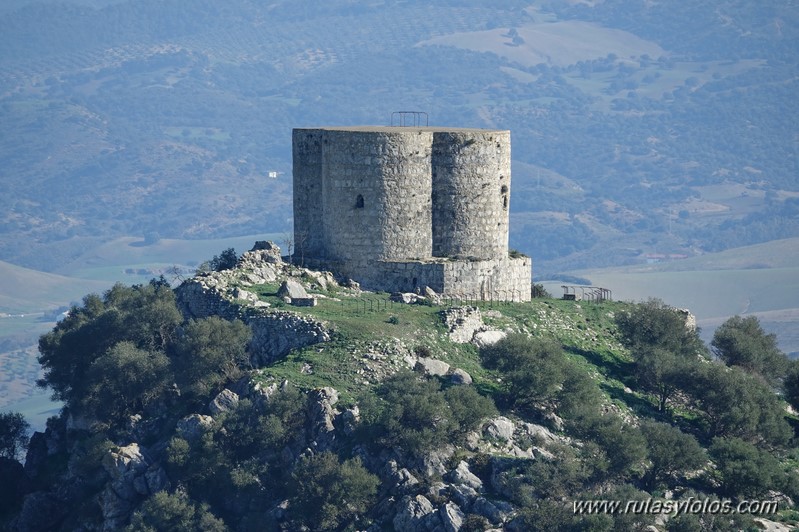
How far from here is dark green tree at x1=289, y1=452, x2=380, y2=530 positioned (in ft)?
165

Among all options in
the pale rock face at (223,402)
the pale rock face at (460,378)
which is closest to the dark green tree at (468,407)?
the pale rock face at (460,378)

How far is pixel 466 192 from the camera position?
Result: 66.6 m

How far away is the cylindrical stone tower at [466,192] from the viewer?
6625 cm

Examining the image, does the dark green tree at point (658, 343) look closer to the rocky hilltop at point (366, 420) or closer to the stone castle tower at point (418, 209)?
the rocky hilltop at point (366, 420)

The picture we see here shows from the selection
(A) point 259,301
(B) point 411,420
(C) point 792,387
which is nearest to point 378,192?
(A) point 259,301

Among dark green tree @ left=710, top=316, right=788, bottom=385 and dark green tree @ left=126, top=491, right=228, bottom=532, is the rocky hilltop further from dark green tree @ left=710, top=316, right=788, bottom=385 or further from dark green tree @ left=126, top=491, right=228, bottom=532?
dark green tree @ left=710, top=316, right=788, bottom=385

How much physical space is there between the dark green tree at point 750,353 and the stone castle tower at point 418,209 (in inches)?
313

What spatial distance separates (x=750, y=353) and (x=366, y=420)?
18.8 meters

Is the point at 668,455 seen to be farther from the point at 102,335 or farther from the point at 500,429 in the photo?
the point at 102,335

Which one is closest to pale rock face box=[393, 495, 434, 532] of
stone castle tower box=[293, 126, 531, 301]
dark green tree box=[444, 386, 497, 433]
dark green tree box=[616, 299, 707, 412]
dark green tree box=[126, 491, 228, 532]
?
dark green tree box=[444, 386, 497, 433]

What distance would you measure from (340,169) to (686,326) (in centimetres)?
1397

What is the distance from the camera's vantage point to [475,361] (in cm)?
5928

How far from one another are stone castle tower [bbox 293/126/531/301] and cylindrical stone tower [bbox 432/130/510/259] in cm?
4

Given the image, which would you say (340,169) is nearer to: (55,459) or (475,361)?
(475,361)
